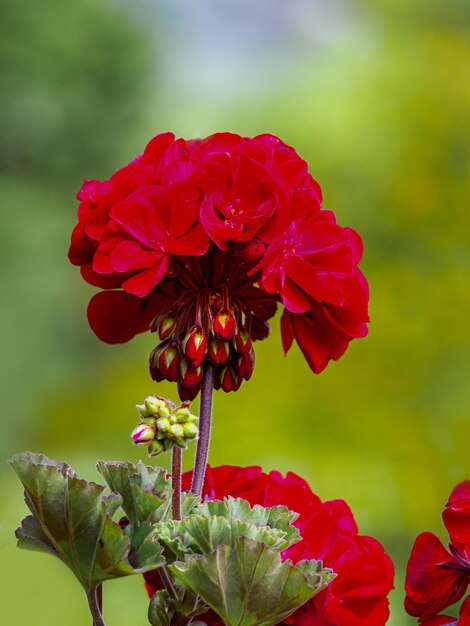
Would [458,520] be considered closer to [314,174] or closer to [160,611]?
[160,611]

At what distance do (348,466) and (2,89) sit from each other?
867 mm

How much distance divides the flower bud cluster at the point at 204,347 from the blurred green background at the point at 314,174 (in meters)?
1.12

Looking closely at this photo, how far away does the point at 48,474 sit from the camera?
0.42 meters

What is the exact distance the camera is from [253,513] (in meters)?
0.45

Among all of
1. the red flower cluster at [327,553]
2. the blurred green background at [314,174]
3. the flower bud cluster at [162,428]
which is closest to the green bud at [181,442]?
the flower bud cluster at [162,428]

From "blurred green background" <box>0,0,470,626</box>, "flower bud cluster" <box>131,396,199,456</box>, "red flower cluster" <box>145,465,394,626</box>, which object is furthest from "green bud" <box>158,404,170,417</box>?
"blurred green background" <box>0,0,470,626</box>

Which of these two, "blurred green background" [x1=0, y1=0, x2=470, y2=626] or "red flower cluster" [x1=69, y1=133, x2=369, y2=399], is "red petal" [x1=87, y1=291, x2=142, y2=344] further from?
"blurred green background" [x1=0, y1=0, x2=470, y2=626]

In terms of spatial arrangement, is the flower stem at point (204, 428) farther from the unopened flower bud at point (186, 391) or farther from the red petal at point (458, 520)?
the red petal at point (458, 520)

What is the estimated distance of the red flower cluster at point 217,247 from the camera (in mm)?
457

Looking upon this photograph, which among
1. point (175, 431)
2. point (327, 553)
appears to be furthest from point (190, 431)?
point (327, 553)

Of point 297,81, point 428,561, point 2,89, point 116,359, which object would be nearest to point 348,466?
point 116,359

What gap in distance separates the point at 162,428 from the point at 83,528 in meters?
0.06

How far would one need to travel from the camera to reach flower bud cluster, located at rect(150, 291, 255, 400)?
45cm

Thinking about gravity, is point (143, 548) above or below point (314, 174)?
below
